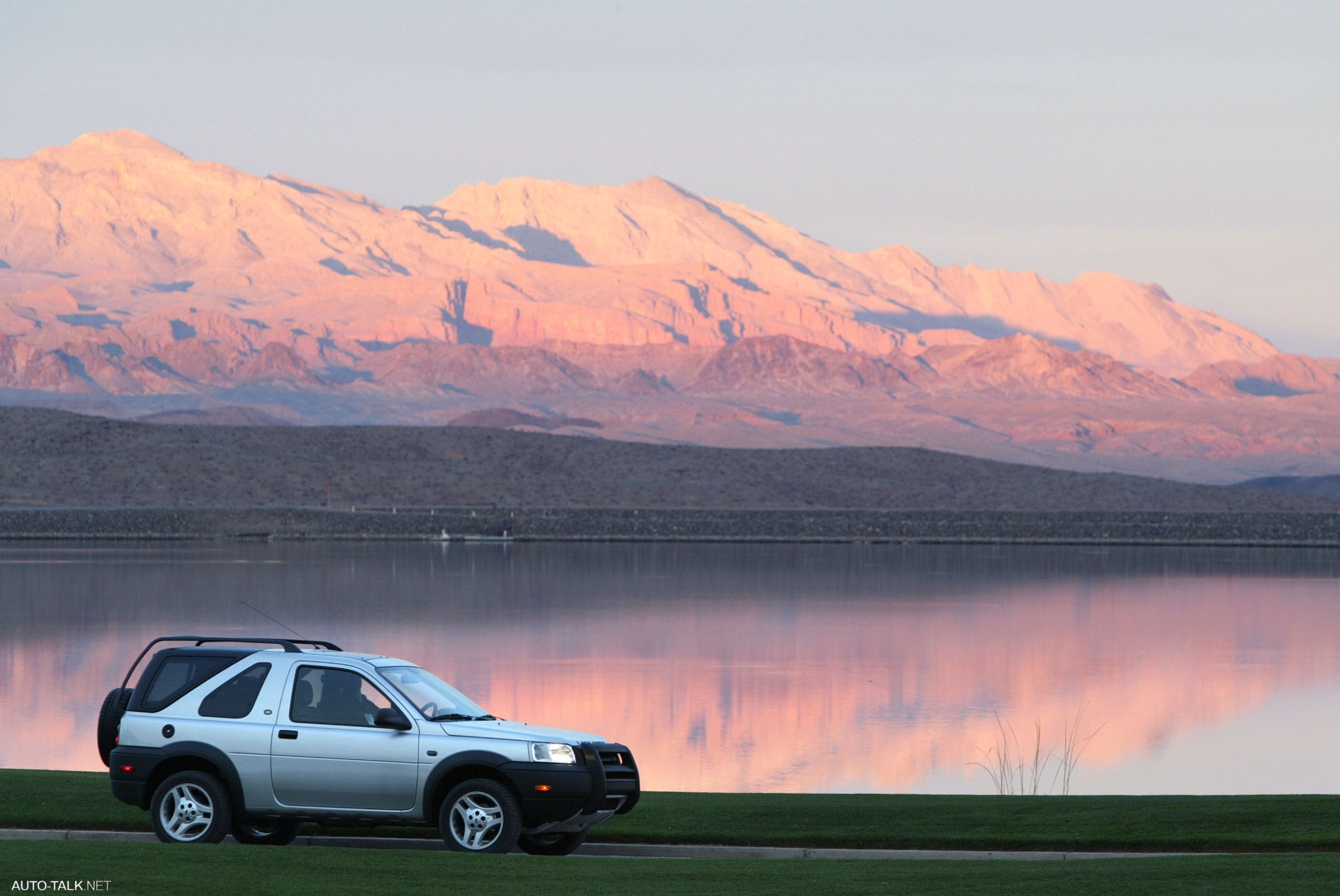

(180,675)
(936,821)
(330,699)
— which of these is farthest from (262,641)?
(936,821)

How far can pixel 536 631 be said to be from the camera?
3164 cm

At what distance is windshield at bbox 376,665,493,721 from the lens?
11641 millimetres

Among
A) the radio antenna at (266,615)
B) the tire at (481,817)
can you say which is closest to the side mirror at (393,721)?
the tire at (481,817)

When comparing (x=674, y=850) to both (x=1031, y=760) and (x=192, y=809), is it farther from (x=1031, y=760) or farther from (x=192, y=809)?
(x=1031, y=760)

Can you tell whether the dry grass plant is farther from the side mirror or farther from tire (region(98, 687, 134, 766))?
tire (region(98, 687, 134, 766))

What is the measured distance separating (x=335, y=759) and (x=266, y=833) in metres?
1.01

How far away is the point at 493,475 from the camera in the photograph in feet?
330

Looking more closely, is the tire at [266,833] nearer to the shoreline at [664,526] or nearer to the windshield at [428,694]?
the windshield at [428,694]

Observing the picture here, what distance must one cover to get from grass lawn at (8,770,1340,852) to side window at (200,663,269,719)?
4.42 feet

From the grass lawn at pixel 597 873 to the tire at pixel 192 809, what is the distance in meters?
0.46

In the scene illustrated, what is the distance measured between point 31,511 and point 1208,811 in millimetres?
67225

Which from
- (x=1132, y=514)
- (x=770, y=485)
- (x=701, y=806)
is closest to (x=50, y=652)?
(x=701, y=806)

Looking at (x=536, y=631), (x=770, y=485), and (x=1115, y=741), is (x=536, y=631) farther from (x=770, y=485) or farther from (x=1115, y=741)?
(x=770, y=485)

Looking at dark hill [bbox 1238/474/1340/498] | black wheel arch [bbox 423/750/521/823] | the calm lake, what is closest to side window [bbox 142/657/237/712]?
black wheel arch [bbox 423/750/521/823]
